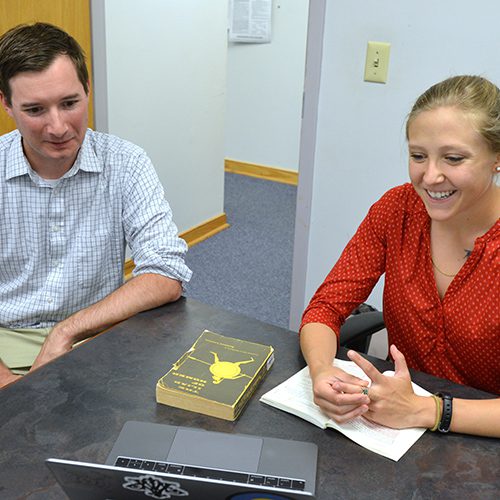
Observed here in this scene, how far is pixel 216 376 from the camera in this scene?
1.15 meters

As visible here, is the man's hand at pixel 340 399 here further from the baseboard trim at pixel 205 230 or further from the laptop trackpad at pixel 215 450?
the baseboard trim at pixel 205 230

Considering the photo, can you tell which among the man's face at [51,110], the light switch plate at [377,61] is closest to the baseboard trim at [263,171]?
the light switch plate at [377,61]

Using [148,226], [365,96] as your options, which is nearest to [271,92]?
[365,96]

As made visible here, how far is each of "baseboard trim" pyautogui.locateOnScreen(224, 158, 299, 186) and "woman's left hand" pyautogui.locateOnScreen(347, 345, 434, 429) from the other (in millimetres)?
4116

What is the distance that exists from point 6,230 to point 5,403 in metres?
0.62

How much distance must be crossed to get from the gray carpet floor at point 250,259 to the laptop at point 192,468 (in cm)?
205

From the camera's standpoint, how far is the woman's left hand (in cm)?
108

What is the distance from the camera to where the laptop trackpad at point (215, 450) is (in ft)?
2.93

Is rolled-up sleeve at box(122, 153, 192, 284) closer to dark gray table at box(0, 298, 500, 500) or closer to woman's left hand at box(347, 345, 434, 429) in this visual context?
dark gray table at box(0, 298, 500, 500)

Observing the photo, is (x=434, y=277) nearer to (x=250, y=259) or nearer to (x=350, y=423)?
(x=350, y=423)

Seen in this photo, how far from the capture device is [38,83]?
1481 mm

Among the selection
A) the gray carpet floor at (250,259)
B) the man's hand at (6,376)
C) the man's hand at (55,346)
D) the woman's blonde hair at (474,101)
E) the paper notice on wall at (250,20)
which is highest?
the paper notice on wall at (250,20)

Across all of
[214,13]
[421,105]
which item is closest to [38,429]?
[421,105]

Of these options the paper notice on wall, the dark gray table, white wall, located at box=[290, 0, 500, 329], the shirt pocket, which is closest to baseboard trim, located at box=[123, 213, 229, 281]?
white wall, located at box=[290, 0, 500, 329]
